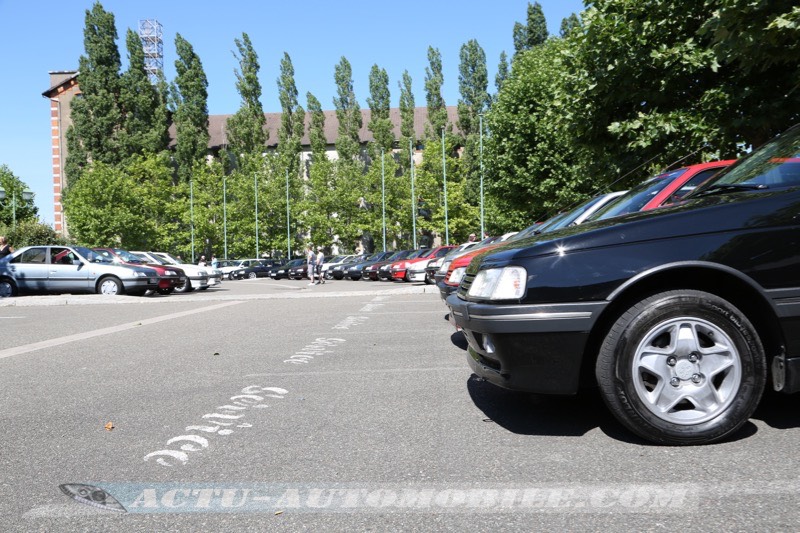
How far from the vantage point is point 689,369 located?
3.41m

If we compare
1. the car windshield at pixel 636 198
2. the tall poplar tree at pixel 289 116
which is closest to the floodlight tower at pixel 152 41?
the tall poplar tree at pixel 289 116

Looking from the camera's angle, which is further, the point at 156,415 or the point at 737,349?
the point at 156,415

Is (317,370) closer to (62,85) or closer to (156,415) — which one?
(156,415)

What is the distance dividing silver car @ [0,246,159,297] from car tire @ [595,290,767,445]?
1865 cm

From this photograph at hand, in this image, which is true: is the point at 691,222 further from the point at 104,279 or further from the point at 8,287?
the point at 8,287

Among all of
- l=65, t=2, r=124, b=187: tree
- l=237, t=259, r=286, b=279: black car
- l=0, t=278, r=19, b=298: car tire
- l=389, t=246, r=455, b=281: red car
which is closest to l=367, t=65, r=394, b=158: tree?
l=237, t=259, r=286, b=279: black car

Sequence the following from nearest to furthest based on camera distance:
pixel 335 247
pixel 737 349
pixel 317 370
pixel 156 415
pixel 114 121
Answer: pixel 737 349 < pixel 156 415 < pixel 317 370 < pixel 114 121 < pixel 335 247

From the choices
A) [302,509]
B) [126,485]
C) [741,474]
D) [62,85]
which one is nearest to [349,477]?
[302,509]

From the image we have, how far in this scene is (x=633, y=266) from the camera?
3439 millimetres

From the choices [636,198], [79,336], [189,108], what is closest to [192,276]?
[79,336]

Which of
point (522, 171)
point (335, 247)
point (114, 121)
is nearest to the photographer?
point (522, 171)

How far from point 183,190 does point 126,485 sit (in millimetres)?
65476

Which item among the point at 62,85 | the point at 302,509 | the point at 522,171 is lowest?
the point at 302,509

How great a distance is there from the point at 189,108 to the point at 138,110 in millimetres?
4641
